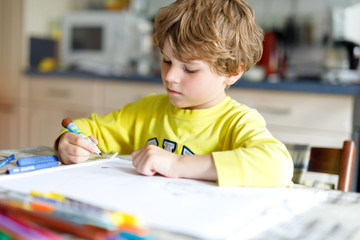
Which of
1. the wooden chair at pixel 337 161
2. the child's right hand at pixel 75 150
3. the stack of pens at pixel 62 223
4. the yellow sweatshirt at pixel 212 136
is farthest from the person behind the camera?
the wooden chair at pixel 337 161

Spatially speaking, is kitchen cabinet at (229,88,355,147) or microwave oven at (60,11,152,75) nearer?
kitchen cabinet at (229,88,355,147)

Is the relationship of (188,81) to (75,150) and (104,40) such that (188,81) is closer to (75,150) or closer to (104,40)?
(75,150)

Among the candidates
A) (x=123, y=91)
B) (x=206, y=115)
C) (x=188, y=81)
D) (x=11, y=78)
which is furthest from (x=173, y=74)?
(x=11, y=78)

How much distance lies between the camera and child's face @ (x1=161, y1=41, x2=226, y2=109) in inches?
34.1

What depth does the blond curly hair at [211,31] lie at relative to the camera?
2.84 feet

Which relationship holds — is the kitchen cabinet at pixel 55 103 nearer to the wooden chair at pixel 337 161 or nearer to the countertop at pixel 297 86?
the countertop at pixel 297 86

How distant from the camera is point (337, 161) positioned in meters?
0.98

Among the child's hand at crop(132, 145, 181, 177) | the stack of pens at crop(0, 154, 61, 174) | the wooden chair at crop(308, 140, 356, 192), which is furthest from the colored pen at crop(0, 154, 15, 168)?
the wooden chair at crop(308, 140, 356, 192)

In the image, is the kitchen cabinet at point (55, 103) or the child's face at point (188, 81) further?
the kitchen cabinet at point (55, 103)

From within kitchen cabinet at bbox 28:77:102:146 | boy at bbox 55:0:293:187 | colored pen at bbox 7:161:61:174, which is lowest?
kitchen cabinet at bbox 28:77:102:146

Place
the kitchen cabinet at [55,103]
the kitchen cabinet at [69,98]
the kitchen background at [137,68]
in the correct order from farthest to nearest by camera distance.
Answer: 1. the kitchen cabinet at [55,103]
2. the kitchen cabinet at [69,98]
3. the kitchen background at [137,68]

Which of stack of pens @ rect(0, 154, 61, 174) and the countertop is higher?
the countertop

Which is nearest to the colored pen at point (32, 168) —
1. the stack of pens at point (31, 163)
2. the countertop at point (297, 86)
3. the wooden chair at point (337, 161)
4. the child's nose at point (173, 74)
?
the stack of pens at point (31, 163)

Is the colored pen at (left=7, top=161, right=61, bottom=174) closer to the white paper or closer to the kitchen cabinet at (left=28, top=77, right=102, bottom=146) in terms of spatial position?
the white paper
